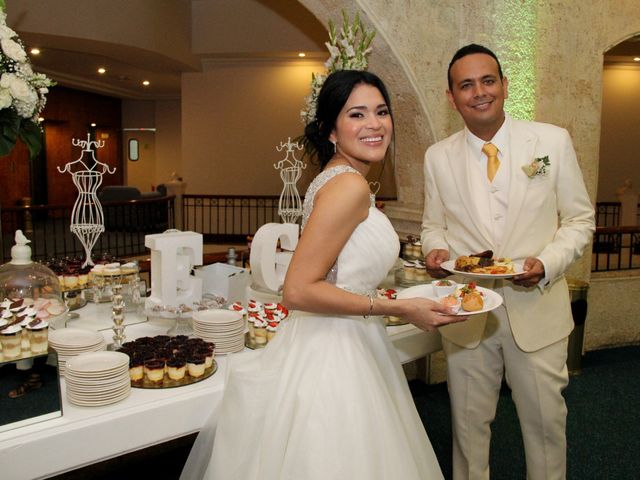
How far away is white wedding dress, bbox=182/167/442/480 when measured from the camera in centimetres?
189

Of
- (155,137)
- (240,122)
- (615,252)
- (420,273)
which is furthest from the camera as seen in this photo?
(155,137)

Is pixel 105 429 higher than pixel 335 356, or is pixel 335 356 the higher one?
A: pixel 335 356

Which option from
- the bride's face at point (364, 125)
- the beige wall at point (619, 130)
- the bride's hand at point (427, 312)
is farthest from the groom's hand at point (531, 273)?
the beige wall at point (619, 130)

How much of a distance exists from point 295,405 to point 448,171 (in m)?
1.34

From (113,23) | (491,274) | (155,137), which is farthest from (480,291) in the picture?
(155,137)

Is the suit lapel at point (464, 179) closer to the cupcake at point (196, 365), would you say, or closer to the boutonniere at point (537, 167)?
the boutonniere at point (537, 167)

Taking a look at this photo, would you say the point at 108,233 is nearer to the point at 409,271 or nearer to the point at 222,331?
the point at 409,271

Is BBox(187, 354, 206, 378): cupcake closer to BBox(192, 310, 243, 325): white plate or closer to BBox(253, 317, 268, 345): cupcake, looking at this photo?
BBox(192, 310, 243, 325): white plate

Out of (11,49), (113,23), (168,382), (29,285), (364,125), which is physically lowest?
(168,382)

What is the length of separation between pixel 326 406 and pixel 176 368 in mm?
633

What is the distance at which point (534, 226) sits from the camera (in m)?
2.60

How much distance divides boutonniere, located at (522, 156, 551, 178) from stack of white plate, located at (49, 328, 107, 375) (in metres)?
1.84

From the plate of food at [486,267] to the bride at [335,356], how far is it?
18.1 inches

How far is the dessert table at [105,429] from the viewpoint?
1869mm
